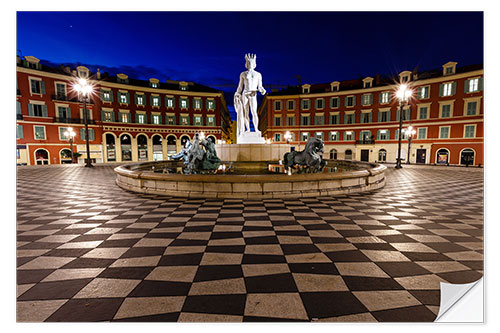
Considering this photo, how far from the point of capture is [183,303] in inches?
77.2

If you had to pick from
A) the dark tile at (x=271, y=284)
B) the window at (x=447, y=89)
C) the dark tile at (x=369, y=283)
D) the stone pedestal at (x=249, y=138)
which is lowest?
the dark tile at (x=369, y=283)

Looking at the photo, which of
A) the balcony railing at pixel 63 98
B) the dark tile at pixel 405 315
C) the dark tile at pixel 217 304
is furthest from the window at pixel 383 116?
the balcony railing at pixel 63 98

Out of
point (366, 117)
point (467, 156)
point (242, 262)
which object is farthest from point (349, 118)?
point (242, 262)

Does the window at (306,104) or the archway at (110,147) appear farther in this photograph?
the window at (306,104)

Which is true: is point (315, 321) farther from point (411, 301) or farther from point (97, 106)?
point (97, 106)

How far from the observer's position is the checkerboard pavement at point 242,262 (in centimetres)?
190

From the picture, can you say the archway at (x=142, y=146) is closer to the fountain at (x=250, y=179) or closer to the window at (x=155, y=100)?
the window at (x=155, y=100)

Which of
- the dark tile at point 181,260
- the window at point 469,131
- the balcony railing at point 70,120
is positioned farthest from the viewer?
the balcony railing at point 70,120

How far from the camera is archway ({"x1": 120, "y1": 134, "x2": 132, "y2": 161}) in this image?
106ft

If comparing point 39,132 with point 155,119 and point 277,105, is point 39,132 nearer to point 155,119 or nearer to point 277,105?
point 155,119

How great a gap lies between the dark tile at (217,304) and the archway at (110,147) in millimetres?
35032

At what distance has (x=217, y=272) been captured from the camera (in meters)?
2.48

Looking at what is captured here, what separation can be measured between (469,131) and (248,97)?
94.5 feet

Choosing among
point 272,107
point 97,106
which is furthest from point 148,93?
point 272,107
